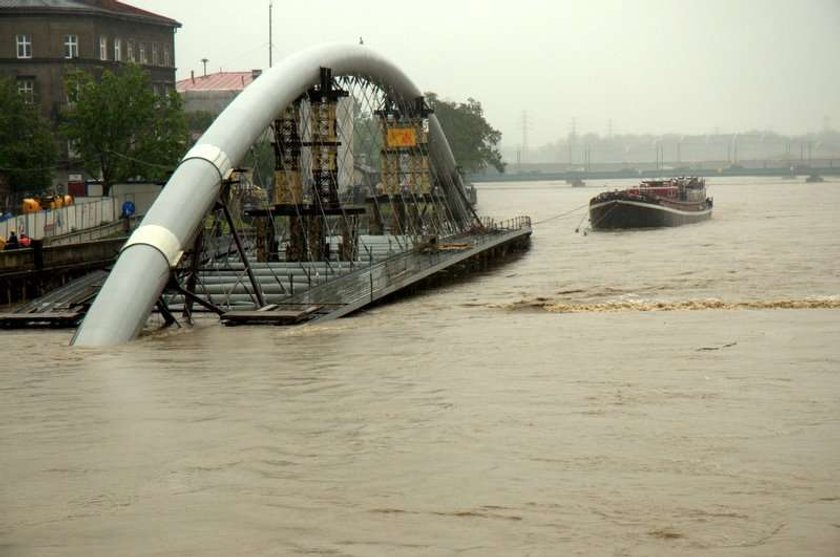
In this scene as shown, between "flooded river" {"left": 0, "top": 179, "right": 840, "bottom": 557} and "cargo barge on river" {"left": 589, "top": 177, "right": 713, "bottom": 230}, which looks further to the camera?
"cargo barge on river" {"left": 589, "top": 177, "right": 713, "bottom": 230}

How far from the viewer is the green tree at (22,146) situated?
84.3 meters

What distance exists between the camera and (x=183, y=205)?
42.7 metres

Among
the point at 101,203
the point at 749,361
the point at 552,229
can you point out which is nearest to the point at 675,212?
the point at 552,229

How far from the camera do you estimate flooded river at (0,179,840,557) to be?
1822cm

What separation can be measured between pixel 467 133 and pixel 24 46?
90803 mm

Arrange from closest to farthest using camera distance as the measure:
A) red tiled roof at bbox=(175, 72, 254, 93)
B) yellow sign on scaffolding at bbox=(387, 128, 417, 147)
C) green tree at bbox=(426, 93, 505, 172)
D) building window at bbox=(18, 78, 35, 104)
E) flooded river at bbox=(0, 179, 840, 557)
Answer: flooded river at bbox=(0, 179, 840, 557)
yellow sign on scaffolding at bbox=(387, 128, 417, 147)
building window at bbox=(18, 78, 35, 104)
red tiled roof at bbox=(175, 72, 254, 93)
green tree at bbox=(426, 93, 505, 172)

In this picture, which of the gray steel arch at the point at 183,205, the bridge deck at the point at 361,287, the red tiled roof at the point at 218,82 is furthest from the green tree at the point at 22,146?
the red tiled roof at the point at 218,82

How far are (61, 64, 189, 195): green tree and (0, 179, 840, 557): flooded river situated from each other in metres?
43.8

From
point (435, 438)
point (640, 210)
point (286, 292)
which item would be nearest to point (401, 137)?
point (286, 292)

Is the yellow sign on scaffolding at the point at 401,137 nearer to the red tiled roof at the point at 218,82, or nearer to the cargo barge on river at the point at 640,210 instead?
the cargo barge on river at the point at 640,210

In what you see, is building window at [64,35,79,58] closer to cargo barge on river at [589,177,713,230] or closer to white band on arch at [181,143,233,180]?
cargo barge on river at [589,177,713,230]

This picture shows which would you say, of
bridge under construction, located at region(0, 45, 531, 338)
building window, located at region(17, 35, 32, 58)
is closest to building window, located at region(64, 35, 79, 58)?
building window, located at region(17, 35, 32, 58)

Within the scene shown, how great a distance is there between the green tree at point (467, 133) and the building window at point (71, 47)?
82.7 m

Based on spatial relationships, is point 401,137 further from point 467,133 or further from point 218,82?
point 467,133
